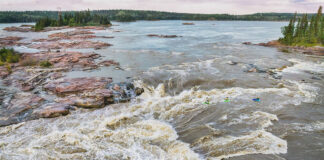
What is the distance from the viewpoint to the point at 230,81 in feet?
67.2

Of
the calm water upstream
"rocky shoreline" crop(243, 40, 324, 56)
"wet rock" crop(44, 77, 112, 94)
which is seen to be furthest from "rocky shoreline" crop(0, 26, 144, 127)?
"rocky shoreline" crop(243, 40, 324, 56)

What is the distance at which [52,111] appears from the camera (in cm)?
1362

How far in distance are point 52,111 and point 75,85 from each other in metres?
5.01

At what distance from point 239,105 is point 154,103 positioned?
6.25 meters

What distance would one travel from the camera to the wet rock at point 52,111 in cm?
1337

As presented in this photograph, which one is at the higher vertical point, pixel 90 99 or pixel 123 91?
pixel 123 91

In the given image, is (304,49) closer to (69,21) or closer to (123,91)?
(123,91)

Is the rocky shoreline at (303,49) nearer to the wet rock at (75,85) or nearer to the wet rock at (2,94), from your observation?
the wet rock at (75,85)

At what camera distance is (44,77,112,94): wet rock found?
17469 millimetres

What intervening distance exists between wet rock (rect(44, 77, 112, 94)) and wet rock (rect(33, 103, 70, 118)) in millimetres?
3022

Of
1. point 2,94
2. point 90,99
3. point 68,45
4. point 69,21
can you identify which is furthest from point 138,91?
point 69,21

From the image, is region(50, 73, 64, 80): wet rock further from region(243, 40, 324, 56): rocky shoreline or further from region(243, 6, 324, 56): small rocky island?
region(243, 6, 324, 56): small rocky island

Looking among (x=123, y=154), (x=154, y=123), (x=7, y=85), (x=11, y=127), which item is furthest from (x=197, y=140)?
(x=7, y=85)

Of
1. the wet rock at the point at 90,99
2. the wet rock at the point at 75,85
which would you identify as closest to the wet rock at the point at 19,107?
the wet rock at the point at 90,99
